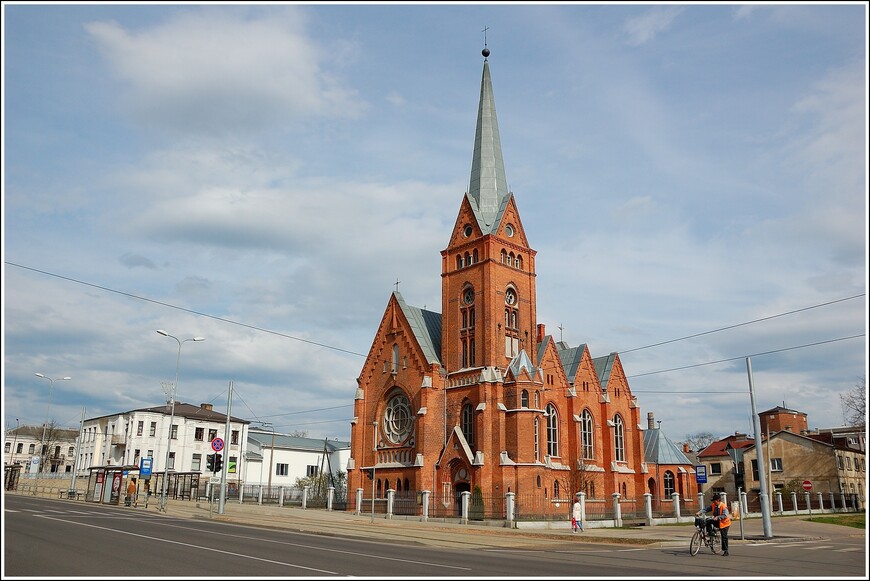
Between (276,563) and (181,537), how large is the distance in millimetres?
8278

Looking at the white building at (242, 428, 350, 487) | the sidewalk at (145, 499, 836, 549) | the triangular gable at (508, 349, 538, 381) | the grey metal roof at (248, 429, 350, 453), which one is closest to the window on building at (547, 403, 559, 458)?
the triangular gable at (508, 349, 538, 381)

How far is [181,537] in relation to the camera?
22703mm

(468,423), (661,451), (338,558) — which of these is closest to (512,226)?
(468,423)

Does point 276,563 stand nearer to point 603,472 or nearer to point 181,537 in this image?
point 181,537

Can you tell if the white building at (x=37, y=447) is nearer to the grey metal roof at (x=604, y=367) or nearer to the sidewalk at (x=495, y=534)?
the sidewalk at (x=495, y=534)

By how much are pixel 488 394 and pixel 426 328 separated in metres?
11.2

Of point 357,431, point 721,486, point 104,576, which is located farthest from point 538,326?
point 104,576

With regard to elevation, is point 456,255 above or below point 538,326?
above

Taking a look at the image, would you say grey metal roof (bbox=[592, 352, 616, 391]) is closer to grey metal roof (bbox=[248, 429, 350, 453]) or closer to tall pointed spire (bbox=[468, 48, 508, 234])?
tall pointed spire (bbox=[468, 48, 508, 234])

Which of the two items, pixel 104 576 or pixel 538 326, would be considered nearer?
pixel 104 576

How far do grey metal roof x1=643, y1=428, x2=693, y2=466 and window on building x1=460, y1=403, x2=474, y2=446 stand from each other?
2142 cm

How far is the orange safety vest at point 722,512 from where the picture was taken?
2142 centimetres

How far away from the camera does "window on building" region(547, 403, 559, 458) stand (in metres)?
52.5

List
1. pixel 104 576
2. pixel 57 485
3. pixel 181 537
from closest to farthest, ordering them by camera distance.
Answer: pixel 104 576 → pixel 181 537 → pixel 57 485
